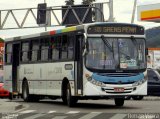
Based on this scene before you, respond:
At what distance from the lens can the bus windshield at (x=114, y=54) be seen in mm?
24016

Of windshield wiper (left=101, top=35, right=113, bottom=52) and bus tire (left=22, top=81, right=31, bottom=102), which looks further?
bus tire (left=22, top=81, right=31, bottom=102)

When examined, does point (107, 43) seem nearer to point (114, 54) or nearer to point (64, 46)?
point (114, 54)

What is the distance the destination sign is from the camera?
24312 mm

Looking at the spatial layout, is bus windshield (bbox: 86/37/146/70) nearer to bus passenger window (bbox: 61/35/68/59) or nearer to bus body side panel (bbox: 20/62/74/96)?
bus body side panel (bbox: 20/62/74/96)

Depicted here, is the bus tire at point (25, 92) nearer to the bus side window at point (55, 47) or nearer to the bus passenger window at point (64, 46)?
the bus side window at point (55, 47)

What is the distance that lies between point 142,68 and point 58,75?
3.70m

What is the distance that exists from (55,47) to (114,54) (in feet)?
11.5

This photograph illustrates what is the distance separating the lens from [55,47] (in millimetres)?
26891

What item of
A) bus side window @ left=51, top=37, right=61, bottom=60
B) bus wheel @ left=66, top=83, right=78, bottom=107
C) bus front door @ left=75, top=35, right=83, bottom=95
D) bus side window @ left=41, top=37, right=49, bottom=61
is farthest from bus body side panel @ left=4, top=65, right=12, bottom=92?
bus front door @ left=75, top=35, right=83, bottom=95

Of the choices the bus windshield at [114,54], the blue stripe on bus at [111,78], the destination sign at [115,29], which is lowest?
the blue stripe on bus at [111,78]

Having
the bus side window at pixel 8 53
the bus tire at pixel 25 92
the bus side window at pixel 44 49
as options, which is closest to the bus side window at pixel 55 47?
the bus side window at pixel 44 49

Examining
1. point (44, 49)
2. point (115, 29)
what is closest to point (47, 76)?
point (44, 49)

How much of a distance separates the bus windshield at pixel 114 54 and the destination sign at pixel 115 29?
0.27 m

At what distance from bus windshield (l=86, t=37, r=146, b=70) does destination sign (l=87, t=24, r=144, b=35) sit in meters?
0.27
